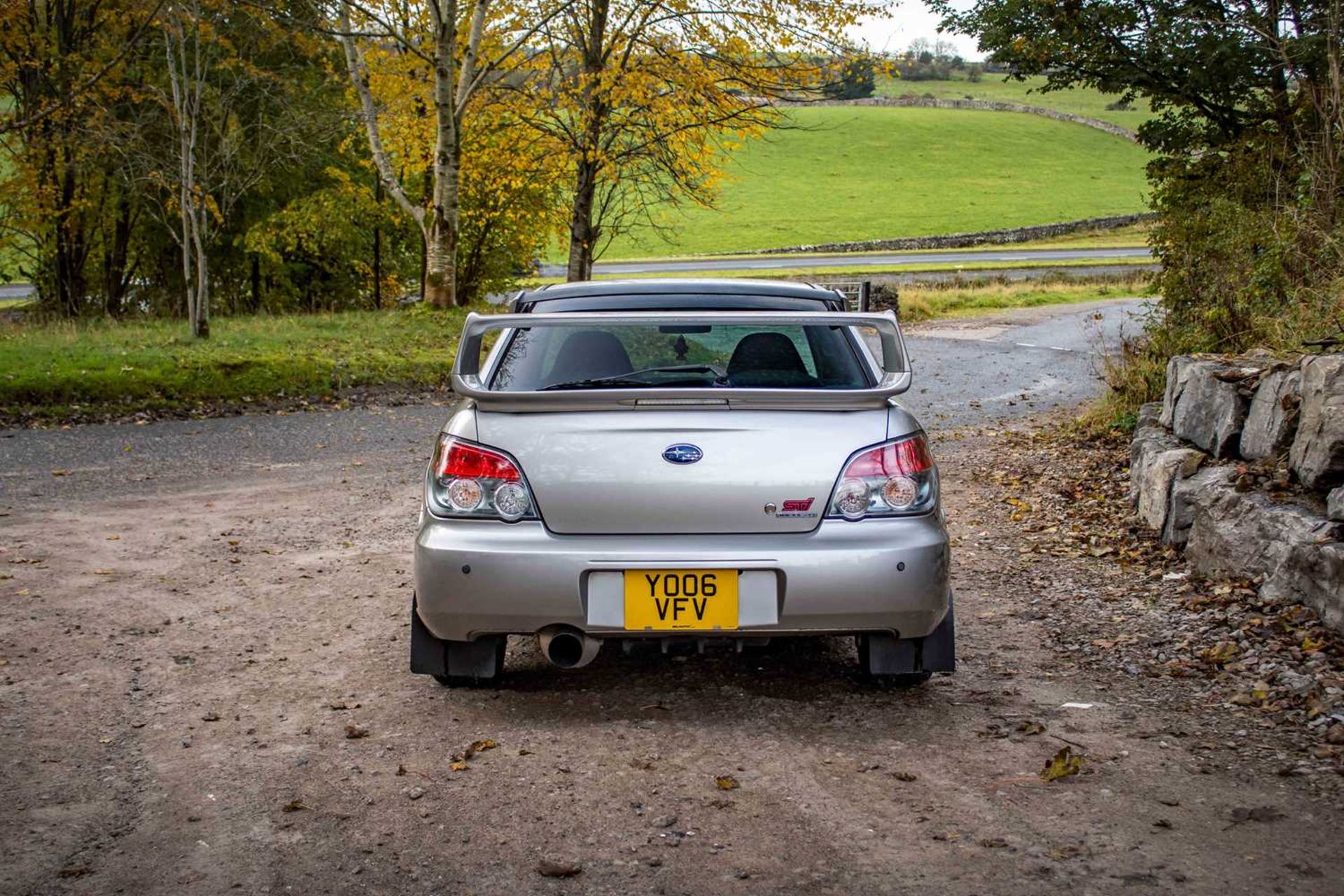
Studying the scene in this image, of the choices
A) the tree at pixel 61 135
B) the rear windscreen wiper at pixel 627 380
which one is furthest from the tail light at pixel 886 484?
the tree at pixel 61 135

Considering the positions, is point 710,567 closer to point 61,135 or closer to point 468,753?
point 468,753

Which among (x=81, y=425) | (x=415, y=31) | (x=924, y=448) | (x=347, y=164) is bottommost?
(x=81, y=425)

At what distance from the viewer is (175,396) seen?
48.3 ft

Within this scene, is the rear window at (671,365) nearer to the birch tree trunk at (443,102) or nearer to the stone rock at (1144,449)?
the stone rock at (1144,449)

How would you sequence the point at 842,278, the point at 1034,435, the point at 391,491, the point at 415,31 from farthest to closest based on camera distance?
1. the point at 842,278
2. the point at 415,31
3. the point at 1034,435
4. the point at 391,491

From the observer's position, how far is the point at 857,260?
2105 inches

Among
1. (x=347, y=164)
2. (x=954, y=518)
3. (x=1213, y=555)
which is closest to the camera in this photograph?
(x=1213, y=555)

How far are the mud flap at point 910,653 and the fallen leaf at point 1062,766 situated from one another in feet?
2.14

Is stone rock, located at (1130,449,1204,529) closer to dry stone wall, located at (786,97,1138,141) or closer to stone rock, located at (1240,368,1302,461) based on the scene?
stone rock, located at (1240,368,1302,461)

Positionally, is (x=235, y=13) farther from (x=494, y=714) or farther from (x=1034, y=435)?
(x=494, y=714)

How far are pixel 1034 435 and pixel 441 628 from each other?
8674mm

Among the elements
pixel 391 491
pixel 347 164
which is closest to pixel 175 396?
pixel 391 491

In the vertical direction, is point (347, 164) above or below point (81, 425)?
above

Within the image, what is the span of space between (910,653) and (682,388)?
1316 mm
